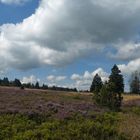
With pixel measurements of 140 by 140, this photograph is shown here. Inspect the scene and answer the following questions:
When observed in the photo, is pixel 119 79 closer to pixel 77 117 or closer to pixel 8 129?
pixel 77 117

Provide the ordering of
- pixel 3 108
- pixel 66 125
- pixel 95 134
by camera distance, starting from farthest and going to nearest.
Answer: pixel 3 108 → pixel 66 125 → pixel 95 134

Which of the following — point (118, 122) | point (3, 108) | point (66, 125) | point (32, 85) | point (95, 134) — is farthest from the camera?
point (32, 85)

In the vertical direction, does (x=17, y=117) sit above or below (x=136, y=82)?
below

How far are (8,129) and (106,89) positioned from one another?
71.8ft

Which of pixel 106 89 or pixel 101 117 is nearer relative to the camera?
pixel 101 117

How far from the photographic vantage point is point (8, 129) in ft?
77.8

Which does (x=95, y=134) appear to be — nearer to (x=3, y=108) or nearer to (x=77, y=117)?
(x=77, y=117)

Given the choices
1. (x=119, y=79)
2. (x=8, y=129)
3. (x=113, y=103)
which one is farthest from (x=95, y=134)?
(x=119, y=79)

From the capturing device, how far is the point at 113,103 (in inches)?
1678

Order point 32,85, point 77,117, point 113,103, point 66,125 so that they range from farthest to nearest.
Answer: point 32,85
point 113,103
point 77,117
point 66,125

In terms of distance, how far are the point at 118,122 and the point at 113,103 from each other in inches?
565

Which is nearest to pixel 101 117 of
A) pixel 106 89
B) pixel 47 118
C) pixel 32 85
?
pixel 47 118

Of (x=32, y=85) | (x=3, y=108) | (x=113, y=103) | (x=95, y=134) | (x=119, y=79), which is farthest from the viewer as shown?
(x=32, y=85)

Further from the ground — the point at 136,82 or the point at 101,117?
the point at 136,82
